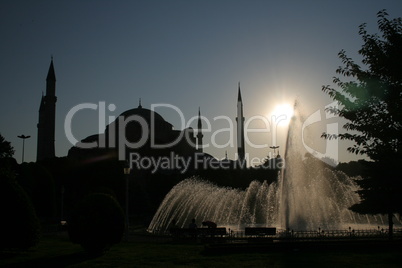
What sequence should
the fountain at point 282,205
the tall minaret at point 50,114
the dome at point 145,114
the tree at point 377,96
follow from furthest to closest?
the dome at point 145,114, the tall minaret at point 50,114, the fountain at point 282,205, the tree at point 377,96

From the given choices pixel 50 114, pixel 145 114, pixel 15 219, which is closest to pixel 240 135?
pixel 145 114

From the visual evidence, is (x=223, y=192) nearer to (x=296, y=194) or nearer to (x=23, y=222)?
(x=296, y=194)

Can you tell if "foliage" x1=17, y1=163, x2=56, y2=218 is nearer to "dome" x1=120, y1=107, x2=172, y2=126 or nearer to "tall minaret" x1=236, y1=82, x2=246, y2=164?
"tall minaret" x1=236, y1=82, x2=246, y2=164

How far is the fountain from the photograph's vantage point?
81.7 feet

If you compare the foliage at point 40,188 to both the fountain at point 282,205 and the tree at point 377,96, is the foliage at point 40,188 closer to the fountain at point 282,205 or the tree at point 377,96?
the fountain at point 282,205

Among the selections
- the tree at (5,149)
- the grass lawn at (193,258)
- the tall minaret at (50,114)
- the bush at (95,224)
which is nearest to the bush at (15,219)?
the grass lawn at (193,258)

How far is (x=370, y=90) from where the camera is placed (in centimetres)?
1229

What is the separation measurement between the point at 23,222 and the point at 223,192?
24.2m

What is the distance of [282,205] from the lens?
79.8 ft

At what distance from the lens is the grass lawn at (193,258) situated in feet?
38.6

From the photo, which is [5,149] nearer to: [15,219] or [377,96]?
[15,219]

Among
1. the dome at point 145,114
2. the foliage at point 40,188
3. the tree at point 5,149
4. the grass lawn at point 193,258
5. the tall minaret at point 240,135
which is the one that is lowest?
the grass lawn at point 193,258

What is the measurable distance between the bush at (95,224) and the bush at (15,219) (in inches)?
46.9

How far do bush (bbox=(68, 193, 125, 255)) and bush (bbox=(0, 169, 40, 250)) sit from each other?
3.91 feet
